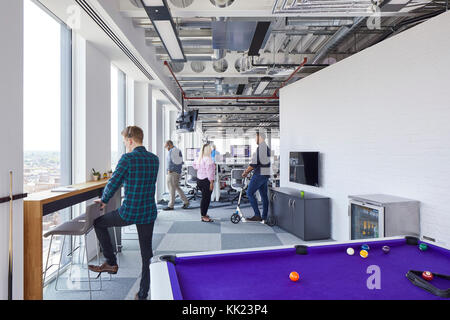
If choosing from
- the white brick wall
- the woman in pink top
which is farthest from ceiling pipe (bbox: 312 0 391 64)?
the woman in pink top

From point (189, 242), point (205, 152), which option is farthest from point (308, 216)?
point (205, 152)

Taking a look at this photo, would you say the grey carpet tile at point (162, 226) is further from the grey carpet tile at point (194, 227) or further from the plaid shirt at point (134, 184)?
the plaid shirt at point (134, 184)

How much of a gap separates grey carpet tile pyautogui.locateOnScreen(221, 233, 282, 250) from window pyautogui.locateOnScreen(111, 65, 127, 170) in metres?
2.69

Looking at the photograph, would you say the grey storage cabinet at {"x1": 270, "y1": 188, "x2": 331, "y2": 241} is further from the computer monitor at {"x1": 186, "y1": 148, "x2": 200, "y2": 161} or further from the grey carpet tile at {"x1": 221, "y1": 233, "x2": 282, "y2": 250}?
the computer monitor at {"x1": 186, "y1": 148, "x2": 200, "y2": 161}

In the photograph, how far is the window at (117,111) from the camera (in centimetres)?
521

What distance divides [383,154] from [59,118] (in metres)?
4.19

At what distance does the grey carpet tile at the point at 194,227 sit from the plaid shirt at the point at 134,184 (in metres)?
2.37

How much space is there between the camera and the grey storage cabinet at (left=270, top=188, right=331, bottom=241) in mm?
4270

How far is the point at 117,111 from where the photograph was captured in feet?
18.2

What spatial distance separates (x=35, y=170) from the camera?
2951 millimetres

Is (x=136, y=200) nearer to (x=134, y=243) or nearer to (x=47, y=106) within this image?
(x=47, y=106)

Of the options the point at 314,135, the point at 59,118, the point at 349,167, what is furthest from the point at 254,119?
the point at 59,118

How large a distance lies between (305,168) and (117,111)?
12.9ft

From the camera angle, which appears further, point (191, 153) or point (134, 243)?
point (191, 153)
